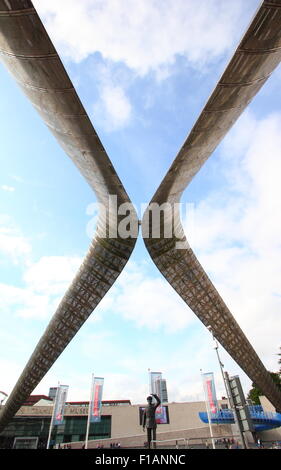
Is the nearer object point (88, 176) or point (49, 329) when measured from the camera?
point (88, 176)

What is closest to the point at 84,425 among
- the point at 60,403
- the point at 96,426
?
the point at 96,426

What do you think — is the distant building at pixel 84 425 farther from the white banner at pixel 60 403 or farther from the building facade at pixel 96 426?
the white banner at pixel 60 403

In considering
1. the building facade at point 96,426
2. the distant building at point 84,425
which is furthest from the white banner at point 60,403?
the building facade at point 96,426

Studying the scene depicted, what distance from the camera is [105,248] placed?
57.2 feet

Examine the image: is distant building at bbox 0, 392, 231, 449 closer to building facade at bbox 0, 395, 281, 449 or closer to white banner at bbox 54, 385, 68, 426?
building facade at bbox 0, 395, 281, 449

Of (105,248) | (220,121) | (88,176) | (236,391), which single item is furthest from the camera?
(105,248)

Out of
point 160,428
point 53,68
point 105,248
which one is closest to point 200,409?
point 160,428

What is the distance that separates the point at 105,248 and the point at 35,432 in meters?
35.0

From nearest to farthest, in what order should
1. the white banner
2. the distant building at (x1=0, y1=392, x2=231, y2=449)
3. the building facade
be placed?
1. the white banner
2. the building facade
3. the distant building at (x1=0, y1=392, x2=231, y2=449)

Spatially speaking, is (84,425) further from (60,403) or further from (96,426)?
(60,403)

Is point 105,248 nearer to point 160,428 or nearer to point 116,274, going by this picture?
point 116,274

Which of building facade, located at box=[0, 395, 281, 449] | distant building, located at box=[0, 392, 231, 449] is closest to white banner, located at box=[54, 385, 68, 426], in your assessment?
distant building, located at box=[0, 392, 231, 449]

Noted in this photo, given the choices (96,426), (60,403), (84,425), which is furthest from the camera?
(84,425)

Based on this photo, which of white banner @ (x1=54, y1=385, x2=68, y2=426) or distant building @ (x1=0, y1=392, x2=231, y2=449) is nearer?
white banner @ (x1=54, y1=385, x2=68, y2=426)
